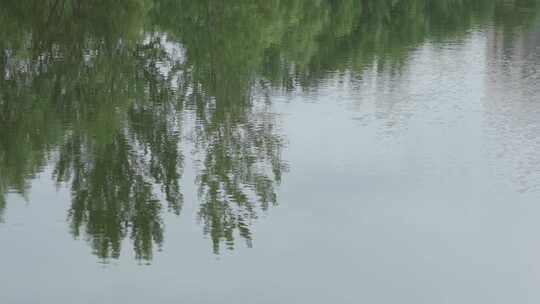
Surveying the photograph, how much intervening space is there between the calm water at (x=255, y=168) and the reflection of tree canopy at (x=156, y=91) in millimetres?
49

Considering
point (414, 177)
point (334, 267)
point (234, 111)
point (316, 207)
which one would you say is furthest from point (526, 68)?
point (334, 267)

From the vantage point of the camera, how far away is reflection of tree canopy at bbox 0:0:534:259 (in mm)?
12992

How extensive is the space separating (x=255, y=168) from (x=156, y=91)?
4915 mm

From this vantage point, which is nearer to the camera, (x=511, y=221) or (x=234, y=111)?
(x=511, y=221)

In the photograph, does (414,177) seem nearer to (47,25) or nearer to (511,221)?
(511,221)

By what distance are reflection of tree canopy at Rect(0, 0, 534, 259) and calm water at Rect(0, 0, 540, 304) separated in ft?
0.16

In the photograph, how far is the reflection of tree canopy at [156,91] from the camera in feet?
42.6

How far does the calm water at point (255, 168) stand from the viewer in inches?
419

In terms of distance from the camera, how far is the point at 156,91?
18625 millimetres

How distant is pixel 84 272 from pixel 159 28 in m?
14.9

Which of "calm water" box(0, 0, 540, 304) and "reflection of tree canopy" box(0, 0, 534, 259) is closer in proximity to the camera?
"calm water" box(0, 0, 540, 304)

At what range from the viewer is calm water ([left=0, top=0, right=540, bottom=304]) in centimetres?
1065

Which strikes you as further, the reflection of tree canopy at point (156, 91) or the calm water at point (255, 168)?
the reflection of tree canopy at point (156, 91)

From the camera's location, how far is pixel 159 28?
25.1 metres
